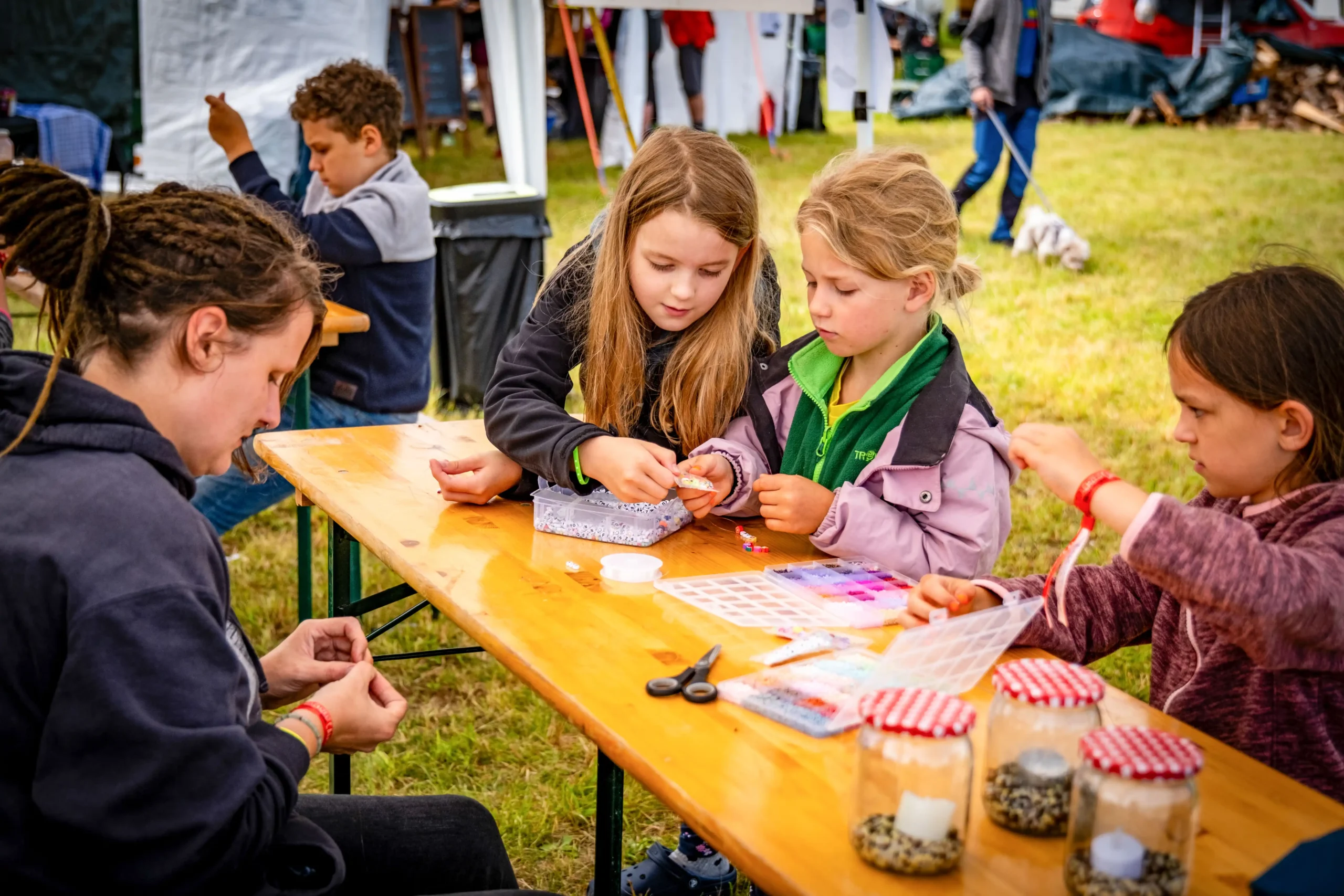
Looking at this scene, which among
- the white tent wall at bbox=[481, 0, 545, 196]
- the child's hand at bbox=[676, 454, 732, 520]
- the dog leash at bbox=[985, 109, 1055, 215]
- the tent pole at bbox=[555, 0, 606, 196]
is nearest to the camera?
the child's hand at bbox=[676, 454, 732, 520]

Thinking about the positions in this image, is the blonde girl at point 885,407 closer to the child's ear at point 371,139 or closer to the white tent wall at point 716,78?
the child's ear at point 371,139

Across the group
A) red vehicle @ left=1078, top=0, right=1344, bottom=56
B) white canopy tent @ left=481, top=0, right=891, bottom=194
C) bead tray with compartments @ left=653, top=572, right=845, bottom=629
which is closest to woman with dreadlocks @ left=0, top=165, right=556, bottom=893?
bead tray with compartments @ left=653, top=572, right=845, bottom=629

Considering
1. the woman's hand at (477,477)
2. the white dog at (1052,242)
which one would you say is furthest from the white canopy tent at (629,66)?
the white dog at (1052,242)

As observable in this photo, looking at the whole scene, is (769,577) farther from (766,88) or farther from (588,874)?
(766,88)

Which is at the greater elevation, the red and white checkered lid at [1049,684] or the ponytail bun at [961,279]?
the ponytail bun at [961,279]

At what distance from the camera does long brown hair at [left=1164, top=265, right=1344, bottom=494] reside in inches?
62.2

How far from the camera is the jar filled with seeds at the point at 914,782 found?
1.18 metres

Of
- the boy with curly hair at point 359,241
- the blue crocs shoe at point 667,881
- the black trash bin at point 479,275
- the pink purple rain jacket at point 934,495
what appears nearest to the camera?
the pink purple rain jacket at point 934,495

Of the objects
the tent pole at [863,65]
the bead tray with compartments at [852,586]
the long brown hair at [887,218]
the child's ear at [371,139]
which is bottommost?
the bead tray with compartments at [852,586]

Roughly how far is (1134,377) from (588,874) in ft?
14.1

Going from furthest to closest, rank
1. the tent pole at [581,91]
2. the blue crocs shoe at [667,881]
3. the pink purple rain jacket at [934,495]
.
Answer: the tent pole at [581,91] < the blue crocs shoe at [667,881] < the pink purple rain jacket at [934,495]

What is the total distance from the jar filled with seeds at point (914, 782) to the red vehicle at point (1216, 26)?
16814mm

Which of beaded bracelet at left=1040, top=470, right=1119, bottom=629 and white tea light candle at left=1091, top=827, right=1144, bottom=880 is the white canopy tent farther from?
white tea light candle at left=1091, top=827, right=1144, bottom=880

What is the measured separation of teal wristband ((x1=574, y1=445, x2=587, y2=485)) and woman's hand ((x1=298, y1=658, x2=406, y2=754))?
24.6 inches
